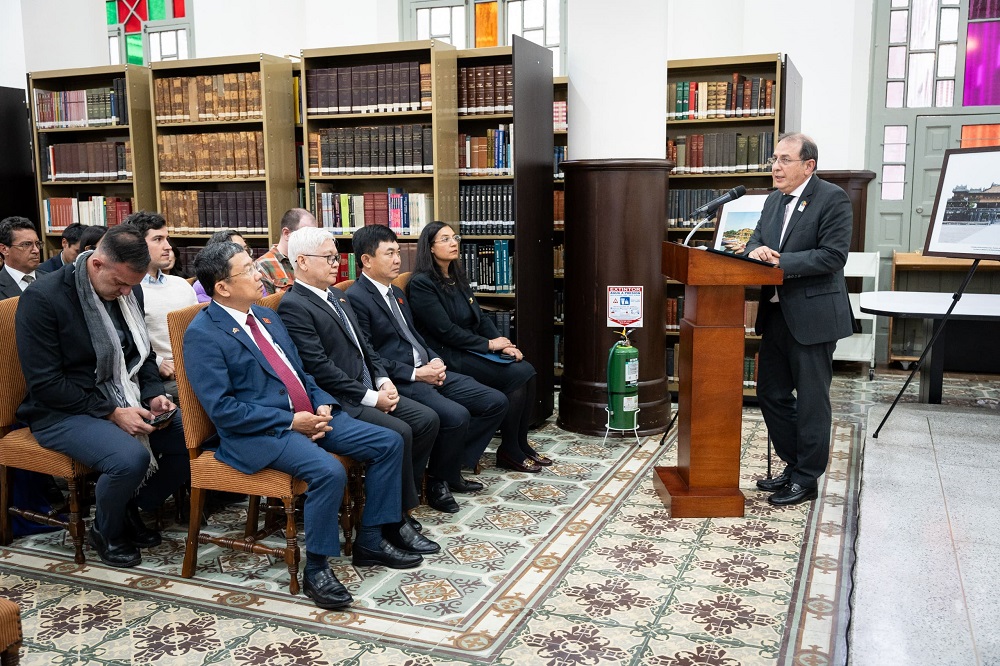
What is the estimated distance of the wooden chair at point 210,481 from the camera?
316 cm

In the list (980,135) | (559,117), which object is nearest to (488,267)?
(559,117)

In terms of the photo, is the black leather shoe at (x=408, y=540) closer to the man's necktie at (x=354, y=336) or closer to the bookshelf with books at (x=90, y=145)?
the man's necktie at (x=354, y=336)

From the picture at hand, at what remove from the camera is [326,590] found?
3.10 m

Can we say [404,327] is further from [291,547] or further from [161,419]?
[291,547]

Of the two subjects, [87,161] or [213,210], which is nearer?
[213,210]

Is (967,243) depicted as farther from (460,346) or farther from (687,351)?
(460,346)

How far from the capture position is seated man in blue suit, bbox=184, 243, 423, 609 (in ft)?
10.3

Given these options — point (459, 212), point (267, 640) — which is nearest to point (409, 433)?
point (267, 640)

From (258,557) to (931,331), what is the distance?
4.54 metres

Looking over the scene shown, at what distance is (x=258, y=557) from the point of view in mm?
3600

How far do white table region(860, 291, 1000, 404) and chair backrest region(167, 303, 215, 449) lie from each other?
145 inches

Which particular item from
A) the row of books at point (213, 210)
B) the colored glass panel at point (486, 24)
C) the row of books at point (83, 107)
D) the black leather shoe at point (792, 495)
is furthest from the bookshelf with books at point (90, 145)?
the black leather shoe at point (792, 495)

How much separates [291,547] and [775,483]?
2.41m

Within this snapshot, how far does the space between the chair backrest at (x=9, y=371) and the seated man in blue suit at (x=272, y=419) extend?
876 mm
